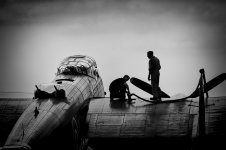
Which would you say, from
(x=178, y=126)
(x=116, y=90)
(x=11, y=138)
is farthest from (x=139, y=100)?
(x=11, y=138)

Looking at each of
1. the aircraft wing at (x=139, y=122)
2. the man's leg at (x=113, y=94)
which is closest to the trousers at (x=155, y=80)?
the aircraft wing at (x=139, y=122)

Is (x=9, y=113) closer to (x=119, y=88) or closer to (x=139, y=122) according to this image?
(x=119, y=88)

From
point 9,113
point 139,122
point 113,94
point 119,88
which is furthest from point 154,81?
point 9,113

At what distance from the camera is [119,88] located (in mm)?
20188

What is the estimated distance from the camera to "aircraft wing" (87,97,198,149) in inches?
694

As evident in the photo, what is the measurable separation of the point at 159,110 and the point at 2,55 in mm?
36246

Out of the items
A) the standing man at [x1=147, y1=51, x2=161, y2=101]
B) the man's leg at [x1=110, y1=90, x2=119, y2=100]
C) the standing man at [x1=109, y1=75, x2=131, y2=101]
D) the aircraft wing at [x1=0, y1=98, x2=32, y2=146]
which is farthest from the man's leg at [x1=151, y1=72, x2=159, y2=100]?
the aircraft wing at [x1=0, y1=98, x2=32, y2=146]

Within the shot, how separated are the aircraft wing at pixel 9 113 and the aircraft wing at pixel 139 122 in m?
3.20

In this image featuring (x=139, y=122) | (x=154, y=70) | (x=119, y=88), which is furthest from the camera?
(x=119, y=88)

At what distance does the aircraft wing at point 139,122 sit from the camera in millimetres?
17625

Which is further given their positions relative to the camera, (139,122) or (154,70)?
(154,70)

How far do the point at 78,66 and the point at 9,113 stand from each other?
4.06m

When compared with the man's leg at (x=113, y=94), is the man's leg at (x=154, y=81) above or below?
above

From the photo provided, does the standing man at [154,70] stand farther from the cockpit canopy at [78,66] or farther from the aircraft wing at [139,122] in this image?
the cockpit canopy at [78,66]
